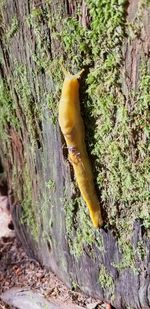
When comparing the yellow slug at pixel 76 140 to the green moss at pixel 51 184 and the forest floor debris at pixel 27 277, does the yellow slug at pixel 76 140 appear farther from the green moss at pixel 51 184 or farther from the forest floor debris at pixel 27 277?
the forest floor debris at pixel 27 277

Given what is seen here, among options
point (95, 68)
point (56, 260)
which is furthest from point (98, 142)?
point (56, 260)

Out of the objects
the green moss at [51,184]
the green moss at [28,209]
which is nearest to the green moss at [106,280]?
the green moss at [51,184]

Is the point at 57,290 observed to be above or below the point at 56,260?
below

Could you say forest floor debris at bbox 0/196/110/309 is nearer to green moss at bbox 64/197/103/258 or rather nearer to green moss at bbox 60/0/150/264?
green moss at bbox 64/197/103/258

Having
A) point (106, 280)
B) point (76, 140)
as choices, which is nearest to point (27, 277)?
point (106, 280)

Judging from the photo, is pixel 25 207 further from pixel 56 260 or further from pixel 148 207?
pixel 148 207

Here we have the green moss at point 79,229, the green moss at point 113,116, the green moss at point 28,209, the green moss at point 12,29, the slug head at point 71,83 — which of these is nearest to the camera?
the green moss at point 113,116

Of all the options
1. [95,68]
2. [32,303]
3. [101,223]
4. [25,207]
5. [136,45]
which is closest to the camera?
[136,45]
